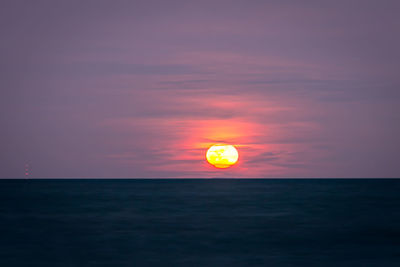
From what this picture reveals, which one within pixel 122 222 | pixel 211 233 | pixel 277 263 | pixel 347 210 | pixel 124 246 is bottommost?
pixel 277 263

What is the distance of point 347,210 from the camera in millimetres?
51969

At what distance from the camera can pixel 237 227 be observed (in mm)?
37406

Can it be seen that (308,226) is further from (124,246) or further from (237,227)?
(124,246)

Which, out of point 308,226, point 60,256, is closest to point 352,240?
point 308,226

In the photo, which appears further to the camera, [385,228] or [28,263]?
[385,228]

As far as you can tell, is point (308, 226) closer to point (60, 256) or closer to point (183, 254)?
point (183, 254)

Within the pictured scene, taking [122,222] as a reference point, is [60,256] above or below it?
below

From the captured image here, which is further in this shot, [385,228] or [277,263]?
[385,228]

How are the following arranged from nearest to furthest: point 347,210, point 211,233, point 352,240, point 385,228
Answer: point 352,240 → point 211,233 → point 385,228 → point 347,210

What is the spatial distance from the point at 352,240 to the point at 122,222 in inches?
690

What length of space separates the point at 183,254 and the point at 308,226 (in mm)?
14961

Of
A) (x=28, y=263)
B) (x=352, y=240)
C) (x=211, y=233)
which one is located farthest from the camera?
(x=211, y=233)

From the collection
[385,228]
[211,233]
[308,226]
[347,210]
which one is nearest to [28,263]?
[211,233]

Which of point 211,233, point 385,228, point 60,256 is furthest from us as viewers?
point 385,228
